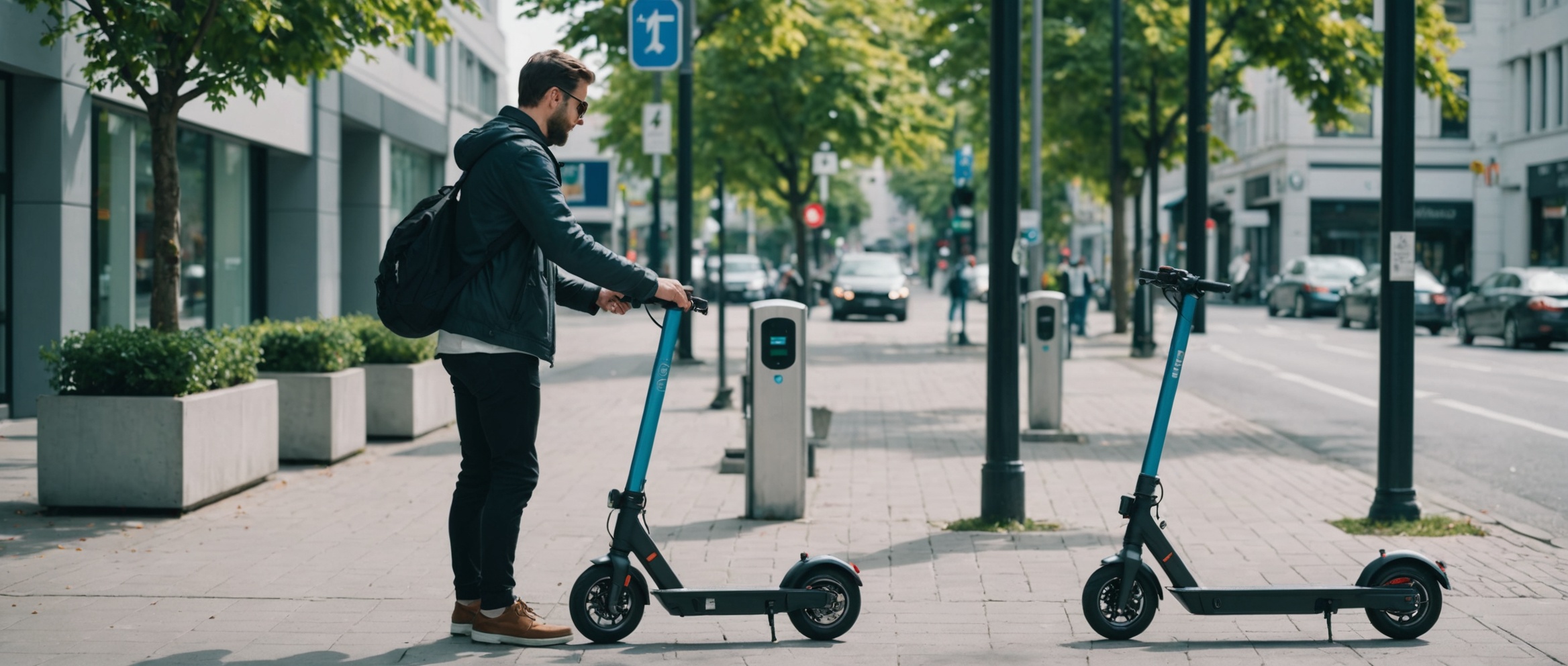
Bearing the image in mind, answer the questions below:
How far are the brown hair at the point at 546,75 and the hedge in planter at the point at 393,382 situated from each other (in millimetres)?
6739

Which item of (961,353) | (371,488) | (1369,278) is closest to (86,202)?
(371,488)

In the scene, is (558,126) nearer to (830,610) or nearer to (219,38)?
(830,610)

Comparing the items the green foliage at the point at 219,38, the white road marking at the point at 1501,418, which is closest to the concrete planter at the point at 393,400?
the green foliage at the point at 219,38

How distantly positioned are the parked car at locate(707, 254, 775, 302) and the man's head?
40.0m

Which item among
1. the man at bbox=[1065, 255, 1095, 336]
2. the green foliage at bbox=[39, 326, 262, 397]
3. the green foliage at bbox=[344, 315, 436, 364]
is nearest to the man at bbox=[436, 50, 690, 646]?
the green foliage at bbox=[39, 326, 262, 397]

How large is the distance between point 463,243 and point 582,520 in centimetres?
324

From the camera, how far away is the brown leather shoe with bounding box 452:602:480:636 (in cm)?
521

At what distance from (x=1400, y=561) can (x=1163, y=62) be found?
2171 centimetres

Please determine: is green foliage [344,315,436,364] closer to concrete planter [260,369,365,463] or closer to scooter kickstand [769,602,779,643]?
concrete planter [260,369,365,463]

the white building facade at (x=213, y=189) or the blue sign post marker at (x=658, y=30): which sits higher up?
the blue sign post marker at (x=658, y=30)

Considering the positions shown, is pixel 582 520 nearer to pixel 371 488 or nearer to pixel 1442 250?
pixel 371 488

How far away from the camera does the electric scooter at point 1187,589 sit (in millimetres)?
5223

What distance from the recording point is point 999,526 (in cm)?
764

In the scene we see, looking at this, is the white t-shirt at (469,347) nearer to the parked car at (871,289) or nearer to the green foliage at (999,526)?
the green foliage at (999,526)
